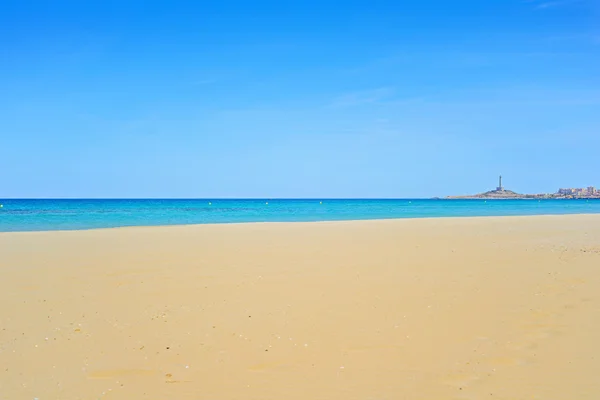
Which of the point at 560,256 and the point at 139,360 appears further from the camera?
the point at 560,256

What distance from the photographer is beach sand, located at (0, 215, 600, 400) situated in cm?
493

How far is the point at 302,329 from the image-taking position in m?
6.73

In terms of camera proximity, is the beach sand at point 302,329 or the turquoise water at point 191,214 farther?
the turquoise water at point 191,214

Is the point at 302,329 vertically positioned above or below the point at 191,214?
below

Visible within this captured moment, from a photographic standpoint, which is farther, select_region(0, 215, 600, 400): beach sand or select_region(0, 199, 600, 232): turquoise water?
select_region(0, 199, 600, 232): turquoise water

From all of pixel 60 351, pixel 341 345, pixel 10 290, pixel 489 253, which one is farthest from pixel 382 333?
pixel 489 253

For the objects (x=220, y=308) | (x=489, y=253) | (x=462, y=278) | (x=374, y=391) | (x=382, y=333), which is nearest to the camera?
(x=374, y=391)

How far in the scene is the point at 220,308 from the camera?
312 inches

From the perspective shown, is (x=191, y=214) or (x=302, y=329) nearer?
(x=302, y=329)

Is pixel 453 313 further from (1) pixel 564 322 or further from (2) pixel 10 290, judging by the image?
(2) pixel 10 290

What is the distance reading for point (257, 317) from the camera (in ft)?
24.1

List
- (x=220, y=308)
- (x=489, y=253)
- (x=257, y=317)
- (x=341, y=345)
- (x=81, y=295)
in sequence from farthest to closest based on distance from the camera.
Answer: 1. (x=489, y=253)
2. (x=81, y=295)
3. (x=220, y=308)
4. (x=257, y=317)
5. (x=341, y=345)

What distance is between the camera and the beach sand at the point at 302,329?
4.93 m

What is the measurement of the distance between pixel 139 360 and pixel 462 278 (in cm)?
702
